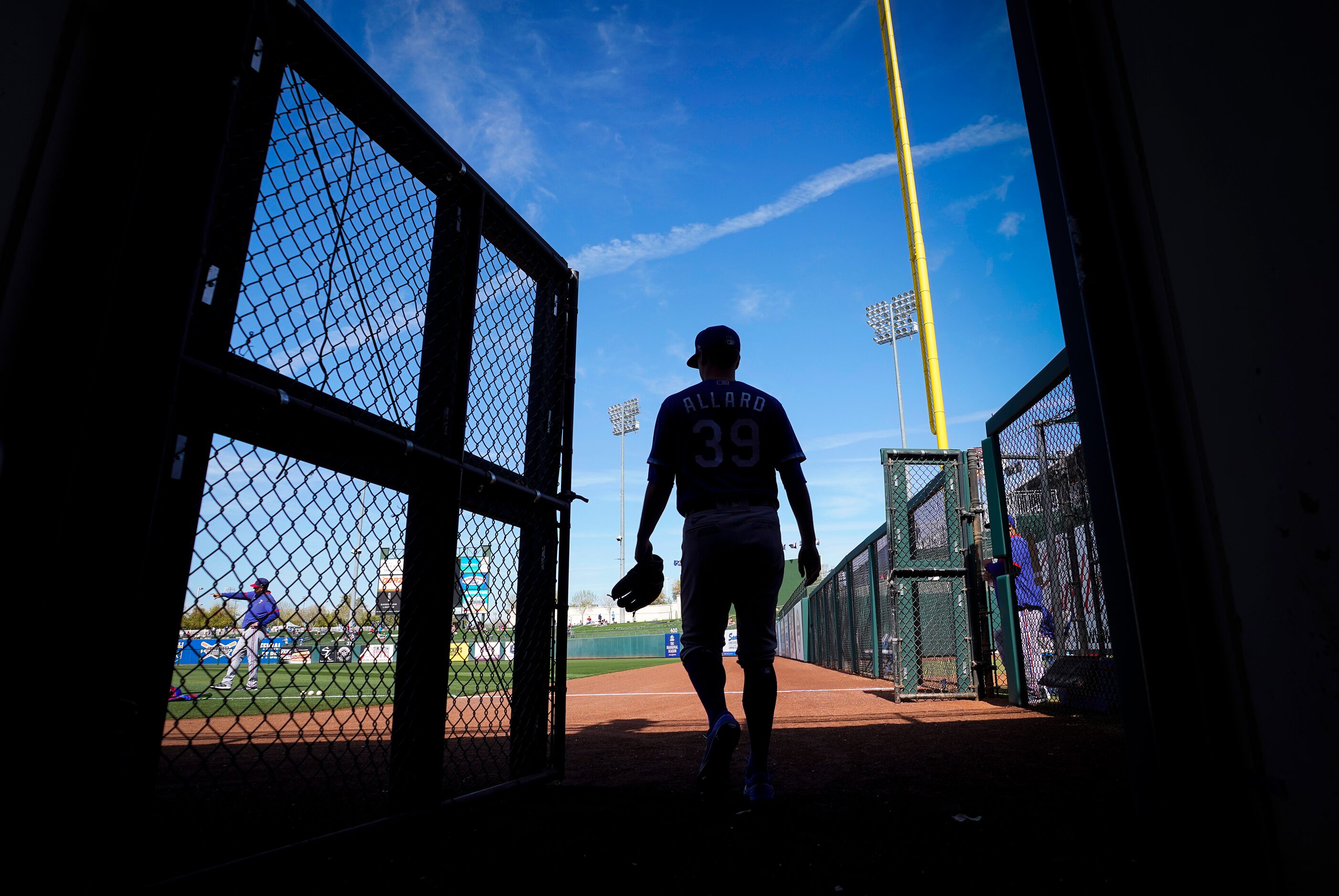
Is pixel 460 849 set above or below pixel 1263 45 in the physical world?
below

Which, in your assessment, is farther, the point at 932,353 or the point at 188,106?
the point at 932,353

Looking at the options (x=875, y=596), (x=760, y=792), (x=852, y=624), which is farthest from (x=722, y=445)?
(x=852, y=624)

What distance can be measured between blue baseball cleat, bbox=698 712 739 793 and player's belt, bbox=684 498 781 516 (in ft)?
2.69

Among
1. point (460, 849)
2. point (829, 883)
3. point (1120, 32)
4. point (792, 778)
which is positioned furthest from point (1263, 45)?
point (792, 778)

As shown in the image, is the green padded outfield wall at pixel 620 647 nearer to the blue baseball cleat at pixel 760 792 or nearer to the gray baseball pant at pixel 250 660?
the gray baseball pant at pixel 250 660

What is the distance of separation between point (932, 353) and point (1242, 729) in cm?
1804

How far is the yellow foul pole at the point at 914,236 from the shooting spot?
674 inches

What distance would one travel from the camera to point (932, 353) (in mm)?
18031

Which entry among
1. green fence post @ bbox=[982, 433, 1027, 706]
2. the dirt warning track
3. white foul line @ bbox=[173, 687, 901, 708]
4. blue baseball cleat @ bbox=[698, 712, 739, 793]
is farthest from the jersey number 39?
white foul line @ bbox=[173, 687, 901, 708]

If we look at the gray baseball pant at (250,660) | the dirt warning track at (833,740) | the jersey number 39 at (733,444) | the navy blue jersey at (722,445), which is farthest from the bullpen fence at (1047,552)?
the gray baseball pant at (250,660)

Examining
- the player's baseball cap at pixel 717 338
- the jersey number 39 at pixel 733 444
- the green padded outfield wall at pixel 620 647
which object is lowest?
the green padded outfield wall at pixel 620 647

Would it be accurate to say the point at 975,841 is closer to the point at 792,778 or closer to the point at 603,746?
the point at 792,778

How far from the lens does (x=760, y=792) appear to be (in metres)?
2.51

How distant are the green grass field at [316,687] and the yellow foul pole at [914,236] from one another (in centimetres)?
1141
